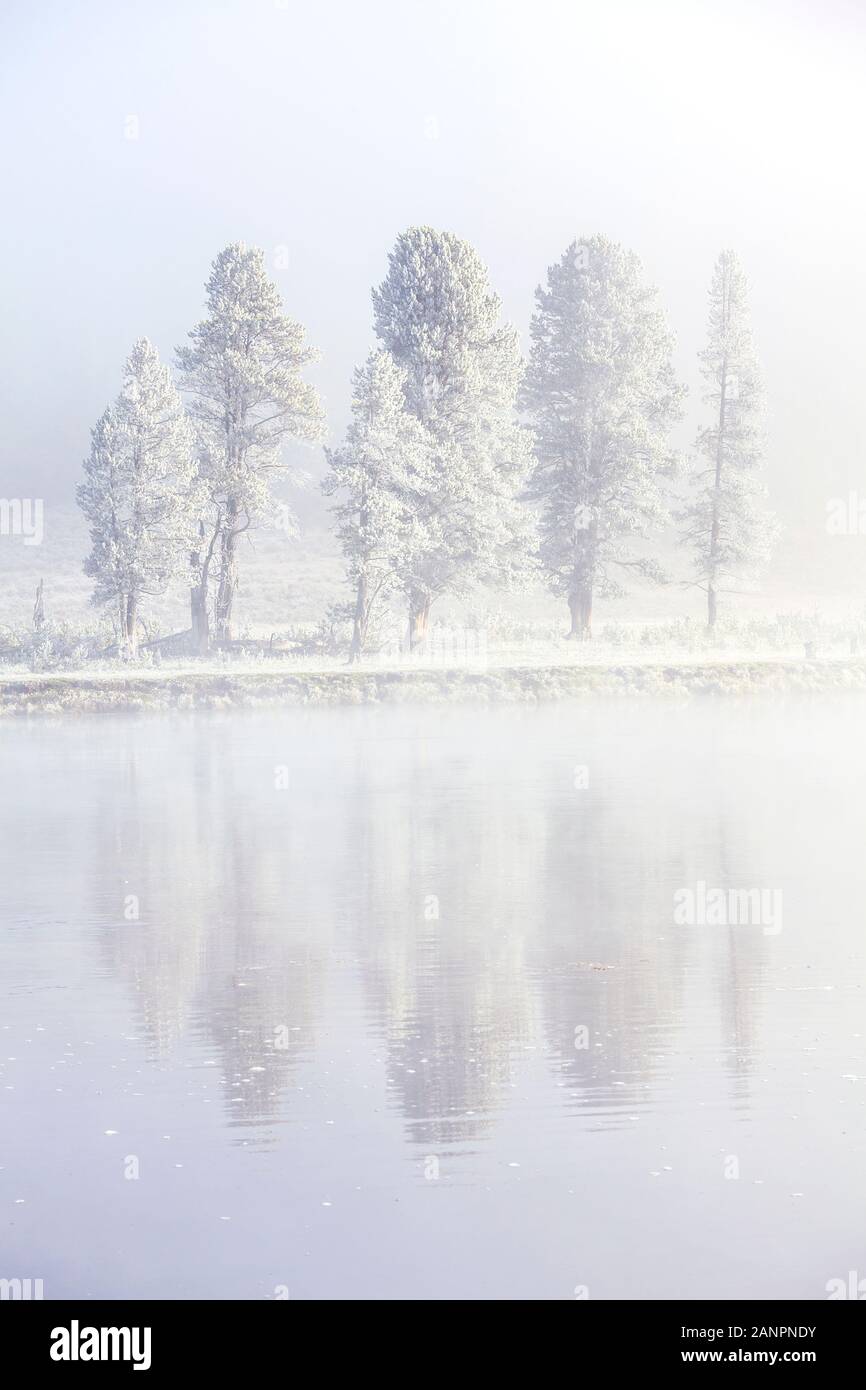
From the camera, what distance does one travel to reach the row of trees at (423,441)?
5722 centimetres

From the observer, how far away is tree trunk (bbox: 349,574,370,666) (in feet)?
189

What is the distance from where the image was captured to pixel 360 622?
58188 mm

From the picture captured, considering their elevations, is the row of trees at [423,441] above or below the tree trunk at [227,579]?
above

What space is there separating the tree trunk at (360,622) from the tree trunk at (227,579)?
4282 mm

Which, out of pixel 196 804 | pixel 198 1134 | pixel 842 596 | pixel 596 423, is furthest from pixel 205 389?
pixel 842 596

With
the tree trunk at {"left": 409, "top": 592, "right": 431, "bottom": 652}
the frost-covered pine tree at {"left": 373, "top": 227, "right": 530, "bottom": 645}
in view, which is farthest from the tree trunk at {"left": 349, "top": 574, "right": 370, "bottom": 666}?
the tree trunk at {"left": 409, "top": 592, "right": 431, "bottom": 652}

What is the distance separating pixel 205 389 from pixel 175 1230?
5238 centimetres

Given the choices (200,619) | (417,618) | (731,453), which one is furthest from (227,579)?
(731,453)

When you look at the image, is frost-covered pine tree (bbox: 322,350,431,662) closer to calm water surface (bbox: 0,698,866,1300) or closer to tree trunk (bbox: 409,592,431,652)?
tree trunk (bbox: 409,592,431,652)

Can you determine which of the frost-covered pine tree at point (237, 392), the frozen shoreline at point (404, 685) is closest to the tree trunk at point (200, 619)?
the frost-covered pine tree at point (237, 392)

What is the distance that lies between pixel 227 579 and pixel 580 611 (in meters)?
14.5

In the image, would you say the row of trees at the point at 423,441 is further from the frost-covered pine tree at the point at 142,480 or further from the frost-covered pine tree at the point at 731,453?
the frost-covered pine tree at the point at 731,453

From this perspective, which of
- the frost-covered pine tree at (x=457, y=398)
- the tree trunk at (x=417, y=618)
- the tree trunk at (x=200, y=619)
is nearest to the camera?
the tree trunk at (x=200, y=619)

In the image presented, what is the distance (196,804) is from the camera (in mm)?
26797
